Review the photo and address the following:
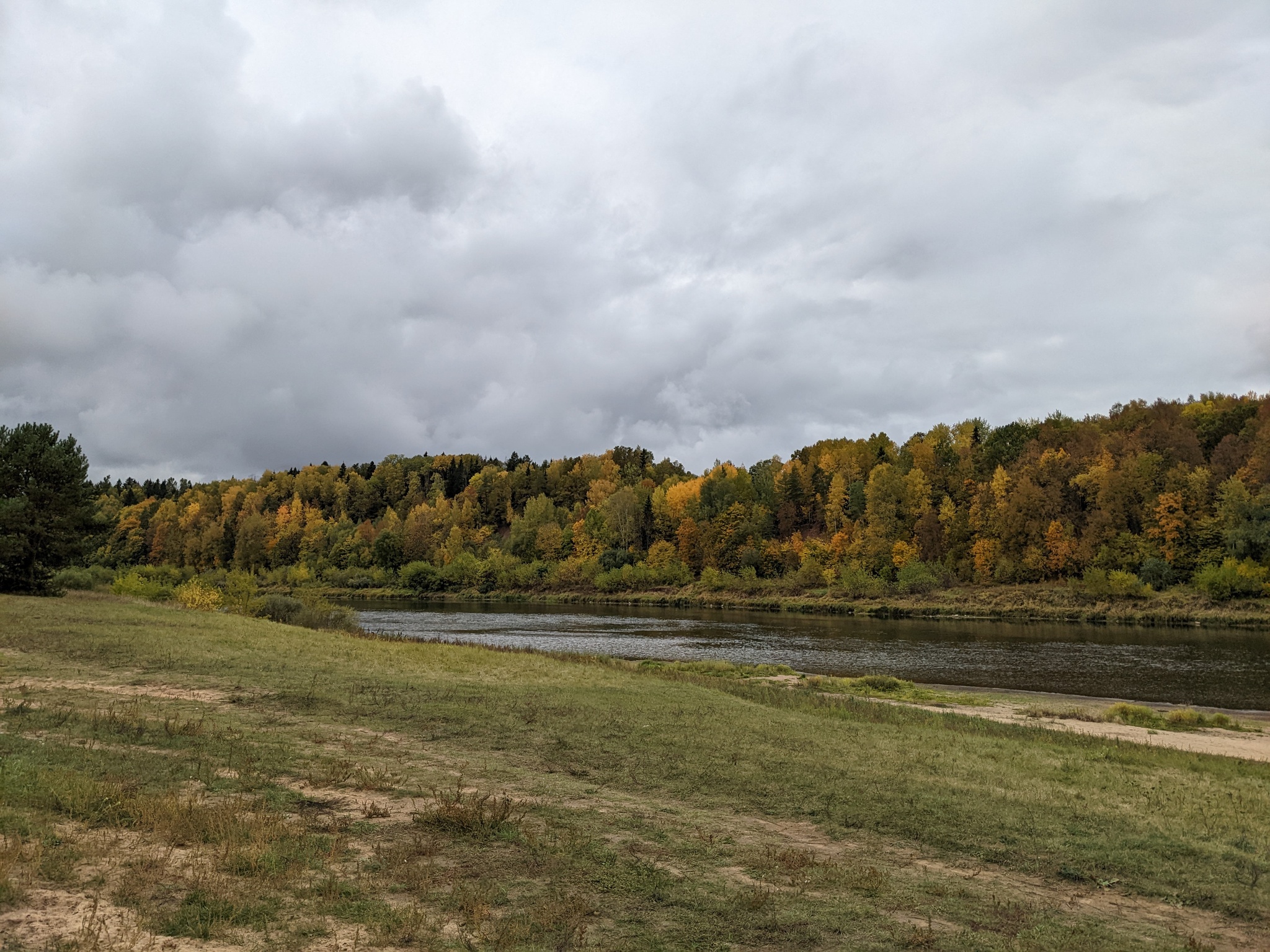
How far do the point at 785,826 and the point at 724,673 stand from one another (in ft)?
85.7

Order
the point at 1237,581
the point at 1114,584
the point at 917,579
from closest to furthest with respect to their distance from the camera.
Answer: the point at 1237,581
the point at 1114,584
the point at 917,579

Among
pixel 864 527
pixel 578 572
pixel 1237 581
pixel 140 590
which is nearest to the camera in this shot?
pixel 140 590

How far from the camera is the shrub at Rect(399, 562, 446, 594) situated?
13925 cm

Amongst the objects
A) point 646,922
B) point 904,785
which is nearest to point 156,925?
point 646,922

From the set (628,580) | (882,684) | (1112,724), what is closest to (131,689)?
(882,684)

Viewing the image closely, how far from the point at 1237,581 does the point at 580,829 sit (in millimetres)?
84153

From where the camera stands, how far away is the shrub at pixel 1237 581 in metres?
70.6

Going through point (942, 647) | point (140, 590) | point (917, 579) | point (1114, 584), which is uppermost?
point (140, 590)

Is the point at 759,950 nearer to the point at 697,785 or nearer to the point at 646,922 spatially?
the point at 646,922

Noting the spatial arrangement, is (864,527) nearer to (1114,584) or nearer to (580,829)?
(1114,584)

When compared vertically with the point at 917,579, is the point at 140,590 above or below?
above

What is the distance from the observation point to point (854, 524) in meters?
121

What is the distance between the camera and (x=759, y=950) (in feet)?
21.7

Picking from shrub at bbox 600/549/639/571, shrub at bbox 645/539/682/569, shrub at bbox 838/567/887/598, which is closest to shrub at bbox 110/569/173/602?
shrub at bbox 838/567/887/598
